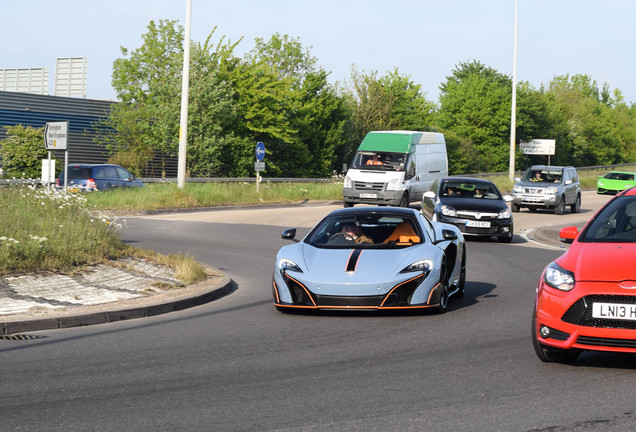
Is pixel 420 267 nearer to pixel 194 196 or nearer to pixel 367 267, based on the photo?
pixel 367 267

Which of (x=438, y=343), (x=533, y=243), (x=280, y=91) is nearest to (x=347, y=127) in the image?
(x=280, y=91)

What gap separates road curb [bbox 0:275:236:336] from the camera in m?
9.66

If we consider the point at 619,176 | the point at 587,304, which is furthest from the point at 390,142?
the point at 587,304

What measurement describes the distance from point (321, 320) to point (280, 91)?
51716 mm

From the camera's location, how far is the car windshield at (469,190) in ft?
77.6

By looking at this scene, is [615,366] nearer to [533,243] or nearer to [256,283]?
[256,283]

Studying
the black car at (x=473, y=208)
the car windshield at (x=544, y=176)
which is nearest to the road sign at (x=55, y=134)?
the black car at (x=473, y=208)

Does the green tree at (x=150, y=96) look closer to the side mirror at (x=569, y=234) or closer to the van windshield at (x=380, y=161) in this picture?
the van windshield at (x=380, y=161)

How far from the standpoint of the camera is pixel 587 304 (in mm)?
7109

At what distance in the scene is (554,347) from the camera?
732cm

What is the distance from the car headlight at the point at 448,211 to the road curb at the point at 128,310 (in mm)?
10306

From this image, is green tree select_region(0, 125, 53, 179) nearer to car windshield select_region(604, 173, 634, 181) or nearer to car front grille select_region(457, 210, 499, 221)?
car front grille select_region(457, 210, 499, 221)

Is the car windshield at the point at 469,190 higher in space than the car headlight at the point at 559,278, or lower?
higher

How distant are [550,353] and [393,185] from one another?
24913mm
